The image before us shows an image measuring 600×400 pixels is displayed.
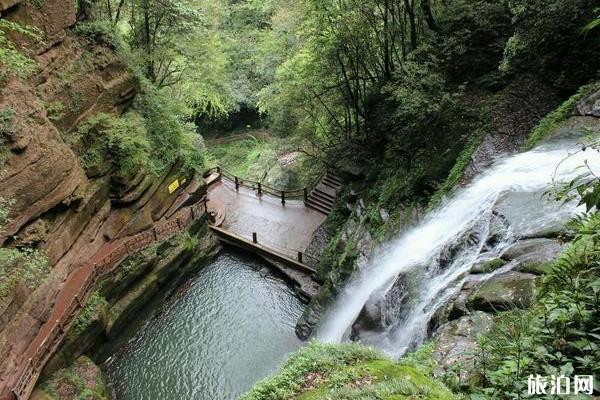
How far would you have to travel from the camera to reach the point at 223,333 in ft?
46.2

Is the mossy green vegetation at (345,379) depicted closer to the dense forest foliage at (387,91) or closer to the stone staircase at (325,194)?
the dense forest foliage at (387,91)

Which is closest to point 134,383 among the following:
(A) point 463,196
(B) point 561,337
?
(A) point 463,196

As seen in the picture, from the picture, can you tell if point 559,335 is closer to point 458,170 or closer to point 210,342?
point 458,170

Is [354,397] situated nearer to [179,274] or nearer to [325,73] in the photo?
[179,274]

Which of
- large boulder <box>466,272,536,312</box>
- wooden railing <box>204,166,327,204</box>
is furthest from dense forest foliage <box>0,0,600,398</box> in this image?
wooden railing <box>204,166,327,204</box>

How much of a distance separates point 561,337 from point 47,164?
39.7 feet

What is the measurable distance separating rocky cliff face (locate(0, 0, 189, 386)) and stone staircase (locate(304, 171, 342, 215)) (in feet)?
25.9

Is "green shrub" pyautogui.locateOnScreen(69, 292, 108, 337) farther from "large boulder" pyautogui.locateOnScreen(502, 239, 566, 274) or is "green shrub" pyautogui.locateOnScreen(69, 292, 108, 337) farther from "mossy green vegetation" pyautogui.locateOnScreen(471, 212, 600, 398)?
"large boulder" pyautogui.locateOnScreen(502, 239, 566, 274)

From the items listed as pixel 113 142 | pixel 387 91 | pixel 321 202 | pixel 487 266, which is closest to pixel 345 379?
pixel 487 266

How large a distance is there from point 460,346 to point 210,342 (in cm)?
989

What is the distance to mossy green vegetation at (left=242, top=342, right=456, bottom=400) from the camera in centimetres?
465

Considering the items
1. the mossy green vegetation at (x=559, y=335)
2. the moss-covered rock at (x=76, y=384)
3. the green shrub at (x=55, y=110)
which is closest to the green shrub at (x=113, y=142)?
the green shrub at (x=55, y=110)

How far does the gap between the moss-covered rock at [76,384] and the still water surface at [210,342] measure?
2.56 ft

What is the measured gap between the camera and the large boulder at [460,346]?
199 inches
